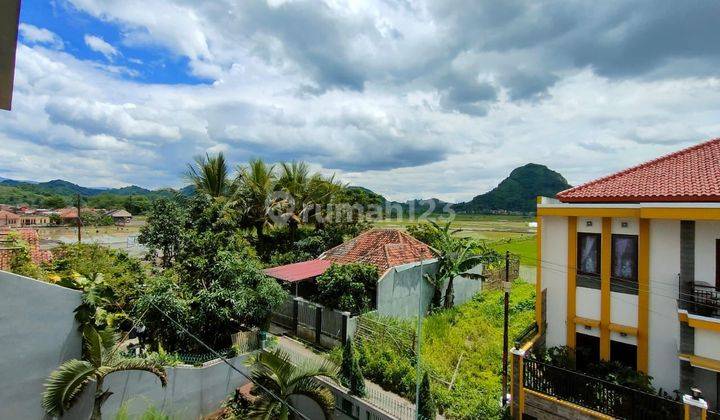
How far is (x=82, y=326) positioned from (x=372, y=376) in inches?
279

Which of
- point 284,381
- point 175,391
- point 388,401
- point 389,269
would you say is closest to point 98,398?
point 175,391

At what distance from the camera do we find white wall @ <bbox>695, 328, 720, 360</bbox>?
255 inches

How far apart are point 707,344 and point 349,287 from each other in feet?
28.3

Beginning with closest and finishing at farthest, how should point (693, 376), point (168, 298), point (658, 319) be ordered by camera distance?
point (693, 376), point (658, 319), point (168, 298)

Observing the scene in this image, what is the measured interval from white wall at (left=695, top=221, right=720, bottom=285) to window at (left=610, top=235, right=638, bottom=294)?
99cm

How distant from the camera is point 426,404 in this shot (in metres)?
7.80

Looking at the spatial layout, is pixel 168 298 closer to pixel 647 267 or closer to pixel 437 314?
pixel 437 314

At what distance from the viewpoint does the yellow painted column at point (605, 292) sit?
7977 mm

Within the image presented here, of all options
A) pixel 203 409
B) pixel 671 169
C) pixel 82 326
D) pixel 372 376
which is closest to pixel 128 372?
pixel 82 326

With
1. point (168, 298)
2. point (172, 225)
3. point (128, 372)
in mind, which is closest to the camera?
point (128, 372)

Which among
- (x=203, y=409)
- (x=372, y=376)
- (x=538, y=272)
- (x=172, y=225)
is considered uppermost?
(x=172, y=225)

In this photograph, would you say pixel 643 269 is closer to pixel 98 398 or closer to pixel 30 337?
pixel 98 398

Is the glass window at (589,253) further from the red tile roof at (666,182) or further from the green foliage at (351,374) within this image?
the green foliage at (351,374)

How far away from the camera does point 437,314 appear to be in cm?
1429
